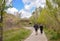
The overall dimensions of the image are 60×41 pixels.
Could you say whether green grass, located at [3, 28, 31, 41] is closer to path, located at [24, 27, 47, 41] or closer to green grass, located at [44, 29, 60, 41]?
path, located at [24, 27, 47, 41]

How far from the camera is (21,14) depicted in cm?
316

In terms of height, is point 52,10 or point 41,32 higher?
point 52,10

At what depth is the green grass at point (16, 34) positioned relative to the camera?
3066 millimetres

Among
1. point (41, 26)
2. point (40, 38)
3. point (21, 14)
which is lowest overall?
point (40, 38)

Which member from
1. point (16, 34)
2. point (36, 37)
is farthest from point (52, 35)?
point (16, 34)

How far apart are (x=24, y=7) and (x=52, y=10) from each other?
518 mm

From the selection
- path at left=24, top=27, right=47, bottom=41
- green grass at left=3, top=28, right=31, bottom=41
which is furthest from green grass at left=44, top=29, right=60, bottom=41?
green grass at left=3, top=28, right=31, bottom=41

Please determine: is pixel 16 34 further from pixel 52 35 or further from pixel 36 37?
pixel 52 35

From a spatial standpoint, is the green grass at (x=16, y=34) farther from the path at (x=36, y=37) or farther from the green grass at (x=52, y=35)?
the green grass at (x=52, y=35)

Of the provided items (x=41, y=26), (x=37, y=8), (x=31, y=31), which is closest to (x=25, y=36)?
(x=31, y=31)

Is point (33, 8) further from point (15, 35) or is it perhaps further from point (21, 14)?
point (15, 35)

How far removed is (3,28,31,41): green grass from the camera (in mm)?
3066

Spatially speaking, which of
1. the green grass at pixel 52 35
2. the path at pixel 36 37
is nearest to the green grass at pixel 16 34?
the path at pixel 36 37

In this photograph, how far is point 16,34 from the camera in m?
3.14
